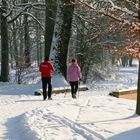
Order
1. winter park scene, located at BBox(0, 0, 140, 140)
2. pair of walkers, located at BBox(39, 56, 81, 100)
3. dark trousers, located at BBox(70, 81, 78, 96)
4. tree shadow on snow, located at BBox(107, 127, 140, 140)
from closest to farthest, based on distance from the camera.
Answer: tree shadow on snow, located at BBox(107, 127, 140, 140) < winter park scene, located at BBox(0, 0, 140, 140) < pair of walkers, located at BBox(39, 56, 81, 100) < dark trousers, located at BBox(70, 81, 78, 96)

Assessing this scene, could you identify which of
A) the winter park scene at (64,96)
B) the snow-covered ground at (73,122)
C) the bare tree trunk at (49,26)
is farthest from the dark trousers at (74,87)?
the bare tree trunk at (49,26)

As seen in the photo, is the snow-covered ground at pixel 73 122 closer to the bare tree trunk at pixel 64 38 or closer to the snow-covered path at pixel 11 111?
the snow-covered path at pixel 11 111

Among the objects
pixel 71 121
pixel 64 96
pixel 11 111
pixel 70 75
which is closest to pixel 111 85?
pixel 64 96

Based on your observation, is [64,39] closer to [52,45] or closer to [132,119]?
[52,45]

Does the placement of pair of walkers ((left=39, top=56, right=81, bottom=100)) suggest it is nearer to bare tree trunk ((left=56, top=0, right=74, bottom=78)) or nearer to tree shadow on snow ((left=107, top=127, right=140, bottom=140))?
bare tree trunk ((left=56, top=0, right=74, bottom=78))

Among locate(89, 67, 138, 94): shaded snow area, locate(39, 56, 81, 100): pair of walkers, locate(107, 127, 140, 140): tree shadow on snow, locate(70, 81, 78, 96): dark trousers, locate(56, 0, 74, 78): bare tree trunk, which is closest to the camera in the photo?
locate(107, 127, 140, 140): tree shadow on snow

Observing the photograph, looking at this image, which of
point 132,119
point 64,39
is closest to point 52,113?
point 132,119

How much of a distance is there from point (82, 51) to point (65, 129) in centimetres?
2420

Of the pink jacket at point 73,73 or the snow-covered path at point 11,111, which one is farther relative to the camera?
the pink jacket at point 73,73

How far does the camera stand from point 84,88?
24.5 m

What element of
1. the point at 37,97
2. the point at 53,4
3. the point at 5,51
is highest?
the point at 53,4

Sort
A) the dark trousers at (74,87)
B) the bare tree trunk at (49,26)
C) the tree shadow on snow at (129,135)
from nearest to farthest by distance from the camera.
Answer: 1. the tree shadow on snow at (129,135)
2. the dark trousers at (74,87)
3. the bare tree trunk at (49,26)

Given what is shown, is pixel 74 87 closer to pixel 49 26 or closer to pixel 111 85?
pixel 49 26

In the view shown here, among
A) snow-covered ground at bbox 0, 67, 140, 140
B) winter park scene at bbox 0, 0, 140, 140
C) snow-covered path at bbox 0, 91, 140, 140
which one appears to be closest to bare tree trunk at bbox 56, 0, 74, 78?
winter park scene at bbox 0, 0, 140, 140
